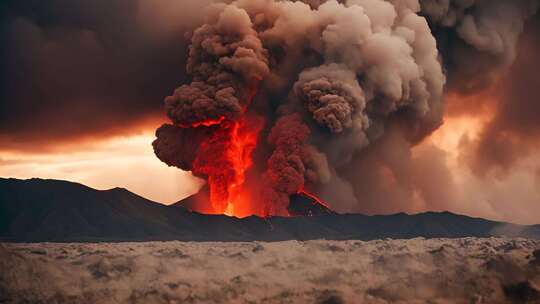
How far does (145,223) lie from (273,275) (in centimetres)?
6138

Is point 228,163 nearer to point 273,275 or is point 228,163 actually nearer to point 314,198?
point 314,198

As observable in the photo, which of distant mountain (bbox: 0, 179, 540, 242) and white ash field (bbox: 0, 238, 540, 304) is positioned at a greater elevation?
distant mountain (bbox: 0, 179, 540, 242)

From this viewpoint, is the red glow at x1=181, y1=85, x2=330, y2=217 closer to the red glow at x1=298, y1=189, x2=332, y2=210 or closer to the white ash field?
the red glow at x1=298, y1=189, x2=332, y2=210

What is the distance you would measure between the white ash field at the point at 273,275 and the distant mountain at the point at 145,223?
51136mm

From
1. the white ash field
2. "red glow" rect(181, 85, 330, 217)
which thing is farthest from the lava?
the white ash field

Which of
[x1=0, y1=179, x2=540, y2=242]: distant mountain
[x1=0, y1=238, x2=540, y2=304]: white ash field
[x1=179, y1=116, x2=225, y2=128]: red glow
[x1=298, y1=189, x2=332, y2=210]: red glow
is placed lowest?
[x1=0, y1=238, x2=540, y2=304]: white ash field

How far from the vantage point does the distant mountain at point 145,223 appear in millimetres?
65750

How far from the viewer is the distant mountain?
65.8 metres

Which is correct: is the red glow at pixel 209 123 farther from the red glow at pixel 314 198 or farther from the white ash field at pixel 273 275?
the white ash field at pixel 273 275

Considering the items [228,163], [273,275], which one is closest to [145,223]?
[228,163]

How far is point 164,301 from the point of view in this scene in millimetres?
9961

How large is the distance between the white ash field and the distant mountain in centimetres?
5114

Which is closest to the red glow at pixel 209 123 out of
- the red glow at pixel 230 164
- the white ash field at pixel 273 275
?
the red glow at pixel 230 164

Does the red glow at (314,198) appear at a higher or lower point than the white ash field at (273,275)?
higher
